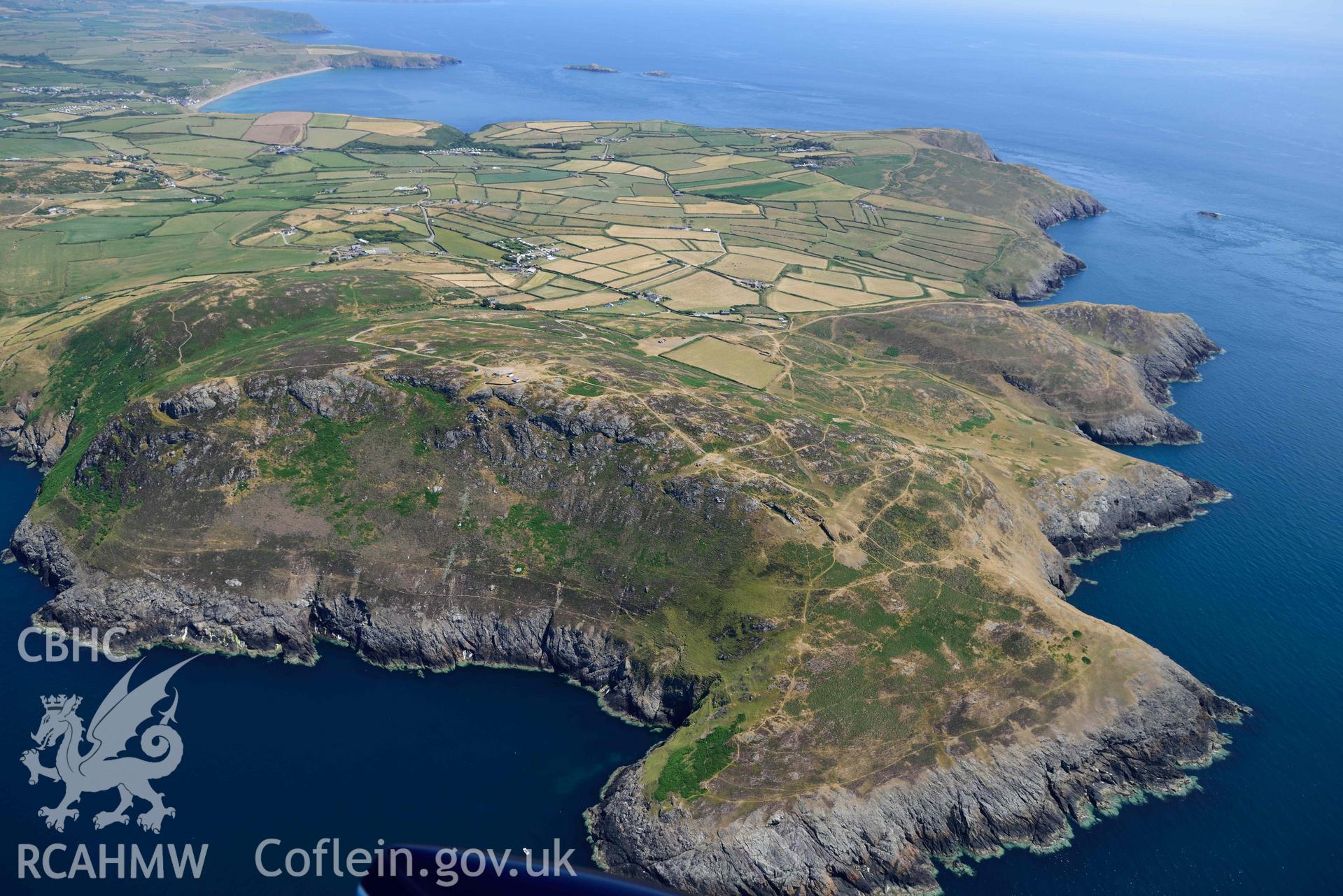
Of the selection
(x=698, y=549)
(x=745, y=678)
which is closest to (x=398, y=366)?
(x=698, y=549)

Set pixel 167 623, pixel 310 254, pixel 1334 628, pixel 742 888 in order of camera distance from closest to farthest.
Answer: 1. pixel 742 888
2. pixel 167 623
3. pixel 1334 628
4. pixel 310 254

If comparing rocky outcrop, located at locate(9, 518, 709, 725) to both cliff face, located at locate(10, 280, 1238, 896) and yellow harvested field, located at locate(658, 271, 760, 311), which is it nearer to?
cliff face, located at locate(10, 280, 1238, 896)

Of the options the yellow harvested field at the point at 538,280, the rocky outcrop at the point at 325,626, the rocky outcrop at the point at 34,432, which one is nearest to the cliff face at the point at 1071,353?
the yellow harvested field at the point at 538,280

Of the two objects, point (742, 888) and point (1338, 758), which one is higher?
point (1338, 758)

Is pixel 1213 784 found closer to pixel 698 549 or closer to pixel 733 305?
pixel 698 549

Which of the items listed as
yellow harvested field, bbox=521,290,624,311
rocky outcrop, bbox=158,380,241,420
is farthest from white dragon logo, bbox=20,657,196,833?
yellow harvested field, bbox=521,290,624,311

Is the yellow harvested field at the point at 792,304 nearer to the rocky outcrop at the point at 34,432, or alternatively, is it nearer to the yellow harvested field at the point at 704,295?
the yellow harvested field at the point at 704,295
